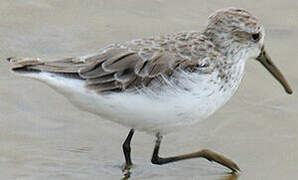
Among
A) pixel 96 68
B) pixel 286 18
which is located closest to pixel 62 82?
pixel 96 68

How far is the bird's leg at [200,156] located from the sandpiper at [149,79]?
0.27 meters

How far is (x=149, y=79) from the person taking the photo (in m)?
6.43

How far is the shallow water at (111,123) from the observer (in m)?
6.96

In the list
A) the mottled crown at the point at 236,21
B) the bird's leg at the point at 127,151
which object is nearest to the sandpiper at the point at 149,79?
the mottled crown at the point at 236,21

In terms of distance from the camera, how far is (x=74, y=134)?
24.2 feet

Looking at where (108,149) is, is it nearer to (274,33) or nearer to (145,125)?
(145,125)

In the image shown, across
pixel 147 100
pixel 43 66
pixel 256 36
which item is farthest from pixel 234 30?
pixel 43 66

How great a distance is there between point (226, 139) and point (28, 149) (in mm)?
1645

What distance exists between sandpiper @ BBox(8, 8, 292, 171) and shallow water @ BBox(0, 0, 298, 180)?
65cm

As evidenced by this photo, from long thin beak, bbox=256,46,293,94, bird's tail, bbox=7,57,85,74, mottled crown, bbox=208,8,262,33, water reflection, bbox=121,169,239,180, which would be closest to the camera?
bird's tail, bbox=7,57,85,74

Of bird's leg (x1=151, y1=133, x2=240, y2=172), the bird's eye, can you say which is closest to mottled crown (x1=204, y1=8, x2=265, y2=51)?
the bird's eye

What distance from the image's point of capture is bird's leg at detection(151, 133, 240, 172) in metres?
6.88

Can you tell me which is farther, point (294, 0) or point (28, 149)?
point (294, 0)

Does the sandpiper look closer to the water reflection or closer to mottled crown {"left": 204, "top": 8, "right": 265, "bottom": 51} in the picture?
mottled crown {"left": 204, "top": 8, "right": 265, "bottom": 51}
